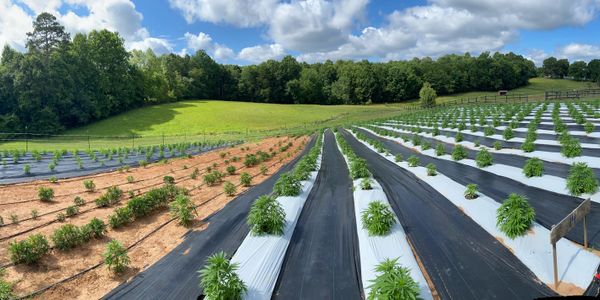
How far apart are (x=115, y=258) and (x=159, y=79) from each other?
238 feet

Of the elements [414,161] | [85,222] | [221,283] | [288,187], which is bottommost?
[85,222]

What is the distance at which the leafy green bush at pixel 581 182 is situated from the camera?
7945mm

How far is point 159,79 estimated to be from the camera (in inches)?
2810

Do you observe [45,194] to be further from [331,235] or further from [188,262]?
[331,235]

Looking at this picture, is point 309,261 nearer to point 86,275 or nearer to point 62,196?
point 86,275

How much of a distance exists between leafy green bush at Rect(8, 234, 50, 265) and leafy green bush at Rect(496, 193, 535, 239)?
1026 cm

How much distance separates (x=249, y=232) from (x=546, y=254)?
6.00 m

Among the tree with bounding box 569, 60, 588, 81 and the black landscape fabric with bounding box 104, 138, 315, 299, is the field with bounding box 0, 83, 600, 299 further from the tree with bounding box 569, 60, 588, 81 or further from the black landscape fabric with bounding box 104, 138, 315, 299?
the tree with bounding box 569, 60, 588, 81

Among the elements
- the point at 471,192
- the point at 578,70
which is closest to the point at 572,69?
the point at 578,70

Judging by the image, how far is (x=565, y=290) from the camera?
4.73 meters

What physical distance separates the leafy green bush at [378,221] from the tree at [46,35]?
6380cm

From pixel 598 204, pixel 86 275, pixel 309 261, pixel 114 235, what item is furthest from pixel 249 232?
pixel 598 204

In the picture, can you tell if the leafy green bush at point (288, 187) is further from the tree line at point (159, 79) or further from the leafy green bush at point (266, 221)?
the tree line at point (159, 79)

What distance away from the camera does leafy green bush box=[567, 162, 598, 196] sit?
26.1ft
